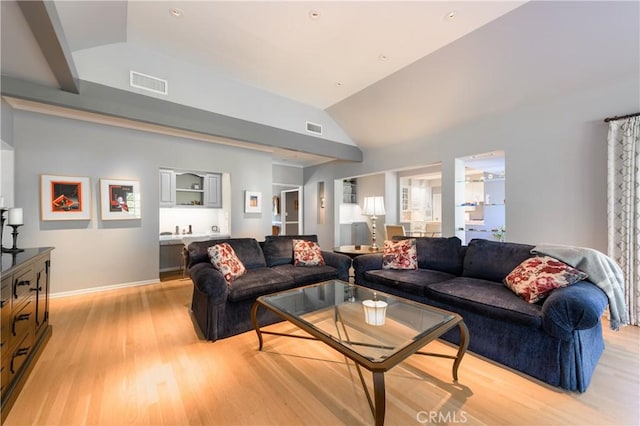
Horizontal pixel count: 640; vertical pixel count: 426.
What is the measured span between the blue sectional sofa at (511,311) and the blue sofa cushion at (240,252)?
1.48 m

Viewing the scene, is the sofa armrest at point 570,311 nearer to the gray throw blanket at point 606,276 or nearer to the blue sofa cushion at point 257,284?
the gray throw blanket at point 606,276

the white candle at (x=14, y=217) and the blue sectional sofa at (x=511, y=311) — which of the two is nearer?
the blue sectional sofa at (x=511, y=311)

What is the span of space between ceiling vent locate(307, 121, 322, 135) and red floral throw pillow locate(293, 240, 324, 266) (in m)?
2.54

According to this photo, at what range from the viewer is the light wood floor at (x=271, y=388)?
61.8 inches

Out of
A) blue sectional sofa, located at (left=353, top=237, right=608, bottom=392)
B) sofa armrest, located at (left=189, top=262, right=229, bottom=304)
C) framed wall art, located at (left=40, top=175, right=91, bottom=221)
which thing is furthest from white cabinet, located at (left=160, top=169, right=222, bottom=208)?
blue sectional sofa, located at (left=353, top=237, right=608, bottom=392)

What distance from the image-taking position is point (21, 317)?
6.06ft

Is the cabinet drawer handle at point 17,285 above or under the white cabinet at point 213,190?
under

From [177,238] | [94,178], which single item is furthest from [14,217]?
[177,238]

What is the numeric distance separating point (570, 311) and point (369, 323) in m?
1.32

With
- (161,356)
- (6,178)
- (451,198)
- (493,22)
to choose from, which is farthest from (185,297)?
(493,22)

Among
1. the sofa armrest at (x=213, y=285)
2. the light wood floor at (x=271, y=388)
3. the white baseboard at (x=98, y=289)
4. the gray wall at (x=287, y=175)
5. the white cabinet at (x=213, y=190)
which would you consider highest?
the gray wall at (x=287, y=175)

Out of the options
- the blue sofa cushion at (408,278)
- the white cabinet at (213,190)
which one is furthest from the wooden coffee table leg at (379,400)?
the white cabinet at (213,190)

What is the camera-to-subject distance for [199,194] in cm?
579

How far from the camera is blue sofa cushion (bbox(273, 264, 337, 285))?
3.06 metres
